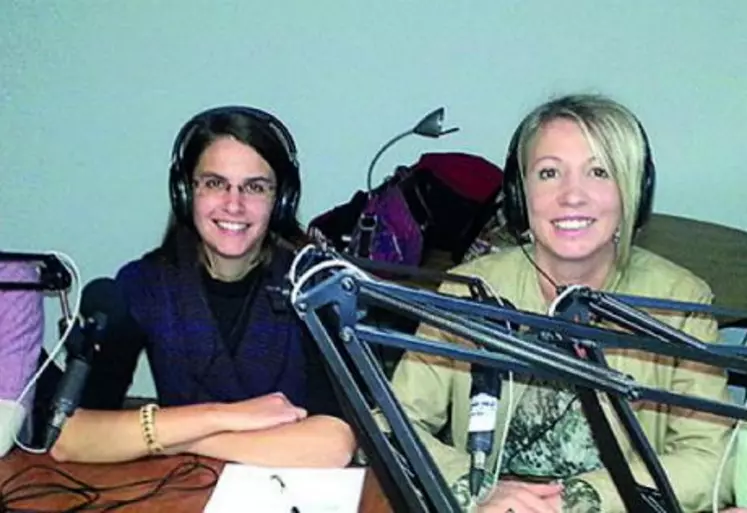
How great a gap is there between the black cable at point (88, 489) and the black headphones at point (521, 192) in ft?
2.19

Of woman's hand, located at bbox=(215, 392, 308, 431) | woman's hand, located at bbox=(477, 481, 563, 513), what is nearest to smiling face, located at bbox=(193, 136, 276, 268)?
woman's hand, located at bbox=(215, 392, 308, 431)

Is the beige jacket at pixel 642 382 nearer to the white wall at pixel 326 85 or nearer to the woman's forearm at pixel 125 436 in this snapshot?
the woman's forearm at pixel 125 436

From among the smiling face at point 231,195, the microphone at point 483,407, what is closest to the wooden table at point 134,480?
the microphone at point 483,407

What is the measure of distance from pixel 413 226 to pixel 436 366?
0.92 metres

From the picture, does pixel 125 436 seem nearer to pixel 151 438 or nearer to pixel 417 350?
pixel 151 438

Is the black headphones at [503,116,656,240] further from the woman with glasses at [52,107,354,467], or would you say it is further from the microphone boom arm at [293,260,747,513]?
the microphone boom arm at [293,260,747,513]

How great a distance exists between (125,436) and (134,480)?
0.33 ft

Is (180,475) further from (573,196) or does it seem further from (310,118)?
(310,118)

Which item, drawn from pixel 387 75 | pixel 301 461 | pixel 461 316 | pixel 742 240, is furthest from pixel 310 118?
pixel 461 316

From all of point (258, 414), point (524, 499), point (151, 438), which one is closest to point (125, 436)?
point (151, 438)

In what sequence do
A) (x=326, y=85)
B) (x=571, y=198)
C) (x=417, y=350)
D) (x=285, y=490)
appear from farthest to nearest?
1. (x=326, y=85)
2. (x=571, y=198)
3. (x=285, y=490)
4. (x=417, y=350)

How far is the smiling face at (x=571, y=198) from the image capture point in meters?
1.69

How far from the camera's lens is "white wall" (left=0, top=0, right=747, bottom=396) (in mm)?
2781

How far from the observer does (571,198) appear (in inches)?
66.7
